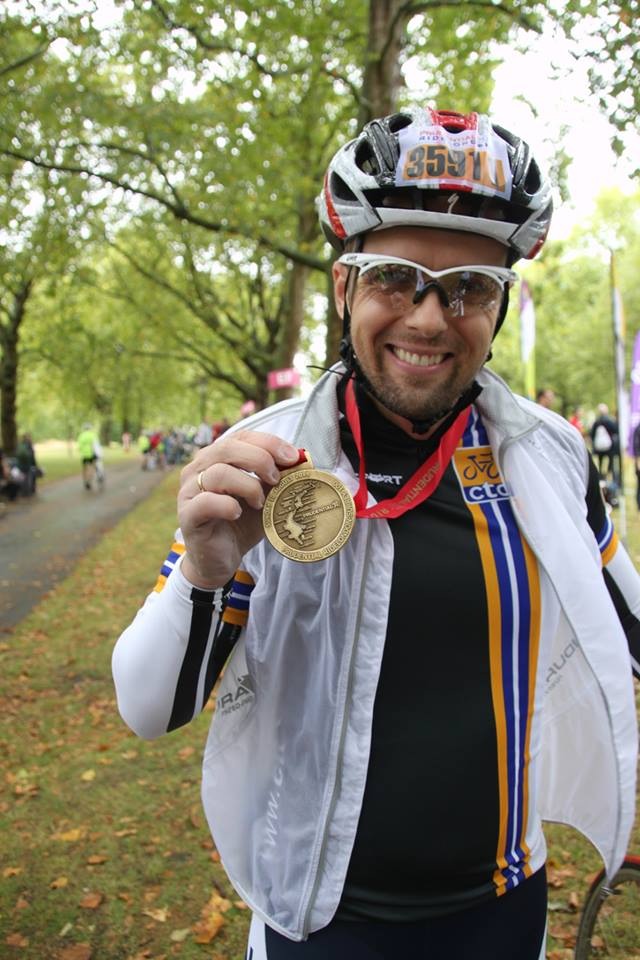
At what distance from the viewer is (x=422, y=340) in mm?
1676

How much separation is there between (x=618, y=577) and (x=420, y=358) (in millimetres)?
844

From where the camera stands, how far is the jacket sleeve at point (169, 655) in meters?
1.47

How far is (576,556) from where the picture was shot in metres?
1.68

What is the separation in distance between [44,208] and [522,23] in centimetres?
835

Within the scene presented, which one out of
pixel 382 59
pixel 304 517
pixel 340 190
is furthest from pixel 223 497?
pixel 382 59

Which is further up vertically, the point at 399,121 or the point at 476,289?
the point at 399,121

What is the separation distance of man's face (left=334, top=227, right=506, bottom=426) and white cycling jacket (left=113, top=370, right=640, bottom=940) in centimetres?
17

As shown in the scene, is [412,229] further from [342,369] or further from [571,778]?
[571,778]

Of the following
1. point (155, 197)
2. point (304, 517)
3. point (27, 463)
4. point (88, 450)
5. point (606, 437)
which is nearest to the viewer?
point (304, 517)

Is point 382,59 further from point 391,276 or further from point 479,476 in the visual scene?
point 479,476

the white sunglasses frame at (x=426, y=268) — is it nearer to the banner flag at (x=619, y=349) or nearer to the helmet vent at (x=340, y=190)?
the helmet vent at (x=340, y=190)

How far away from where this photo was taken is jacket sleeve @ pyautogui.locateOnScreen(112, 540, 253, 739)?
1471 mm

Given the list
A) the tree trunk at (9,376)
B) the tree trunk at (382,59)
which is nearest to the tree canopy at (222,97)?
the tree trunk at (382,59)

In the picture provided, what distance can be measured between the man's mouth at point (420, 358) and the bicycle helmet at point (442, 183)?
30 cm
